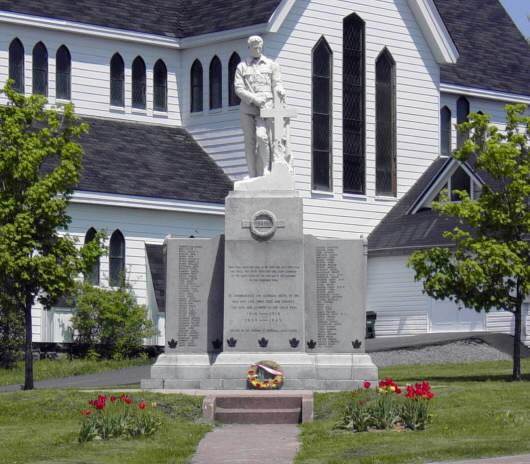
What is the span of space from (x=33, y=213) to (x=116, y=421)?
12609mm

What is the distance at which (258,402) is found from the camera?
99.8 ft

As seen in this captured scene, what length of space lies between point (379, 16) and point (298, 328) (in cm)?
2859

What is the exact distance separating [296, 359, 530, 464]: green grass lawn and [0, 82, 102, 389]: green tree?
8438mm

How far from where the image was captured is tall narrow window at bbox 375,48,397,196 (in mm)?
60562

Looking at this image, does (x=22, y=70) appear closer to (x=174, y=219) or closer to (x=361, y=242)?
(x=174, y=219)

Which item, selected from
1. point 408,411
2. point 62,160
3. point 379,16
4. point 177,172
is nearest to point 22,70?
point 177,172

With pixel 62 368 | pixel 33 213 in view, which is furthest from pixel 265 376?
pixel 62 368

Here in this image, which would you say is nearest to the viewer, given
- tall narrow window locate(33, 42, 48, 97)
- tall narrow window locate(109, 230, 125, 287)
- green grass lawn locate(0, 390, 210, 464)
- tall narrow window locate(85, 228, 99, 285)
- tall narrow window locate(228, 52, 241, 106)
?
green grass lawn locate(0, 390, 210, 464)

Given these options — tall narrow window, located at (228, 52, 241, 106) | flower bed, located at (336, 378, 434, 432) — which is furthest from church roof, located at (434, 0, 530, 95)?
flower bed, located at (336, 378, 434, 432)

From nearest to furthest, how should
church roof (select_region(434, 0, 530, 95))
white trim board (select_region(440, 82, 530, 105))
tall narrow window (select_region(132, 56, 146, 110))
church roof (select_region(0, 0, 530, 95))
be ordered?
church roof (select_region(0, 0, 530, 95)) → tall narrow window (select_region(132, 56, 146, 110)) → white trim board (select_region(440, 82, 530, 105)) → church roof (select_region(434, 0, 530, 95))

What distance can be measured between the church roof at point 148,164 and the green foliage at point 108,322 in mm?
3135

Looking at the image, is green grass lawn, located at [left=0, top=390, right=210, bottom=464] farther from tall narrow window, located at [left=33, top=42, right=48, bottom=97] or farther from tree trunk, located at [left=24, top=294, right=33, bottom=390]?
tall narrow window, located at [left=33, top=42, right=48, bottom=97]

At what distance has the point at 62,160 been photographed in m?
38.5

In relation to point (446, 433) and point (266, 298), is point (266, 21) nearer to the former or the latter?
point (266, 298)
